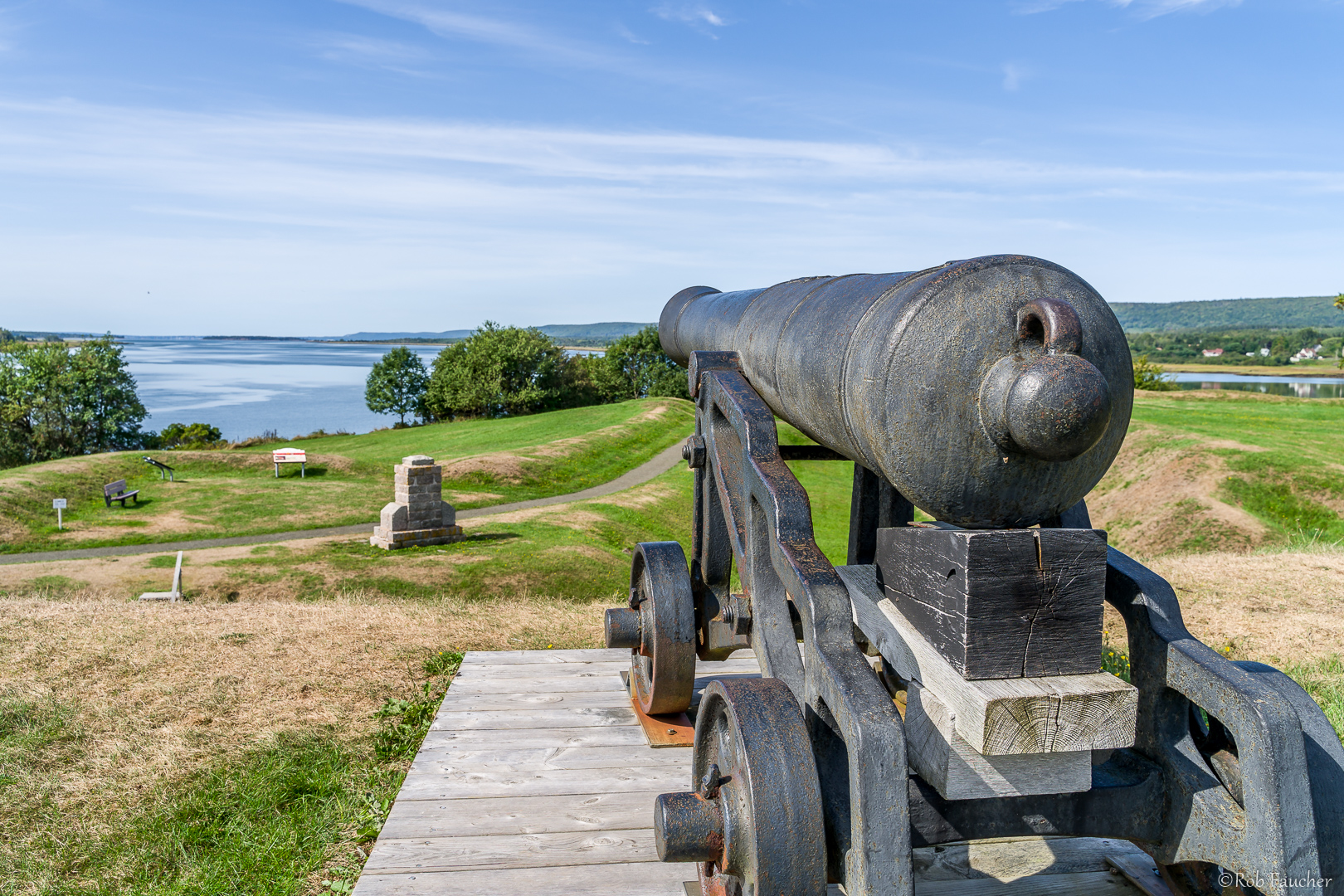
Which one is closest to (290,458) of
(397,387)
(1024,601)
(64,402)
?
(64,402)

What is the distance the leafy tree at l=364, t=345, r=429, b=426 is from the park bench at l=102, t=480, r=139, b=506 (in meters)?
45.6

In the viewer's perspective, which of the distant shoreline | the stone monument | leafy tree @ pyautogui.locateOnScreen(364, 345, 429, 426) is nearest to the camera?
the stone monument

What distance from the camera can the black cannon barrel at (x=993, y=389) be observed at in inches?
67.4

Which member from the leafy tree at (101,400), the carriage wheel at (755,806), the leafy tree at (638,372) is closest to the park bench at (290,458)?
the leafy tree at (101,400)

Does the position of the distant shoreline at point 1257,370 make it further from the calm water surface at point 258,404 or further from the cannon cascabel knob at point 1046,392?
the cannon cascabel knob at point 1046,392

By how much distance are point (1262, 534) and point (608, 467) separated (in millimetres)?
23357

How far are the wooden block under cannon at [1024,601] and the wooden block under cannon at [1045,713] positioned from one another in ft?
0.13

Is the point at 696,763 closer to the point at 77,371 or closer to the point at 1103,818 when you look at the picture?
the point at 1103,818

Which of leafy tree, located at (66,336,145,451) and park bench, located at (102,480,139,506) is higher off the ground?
leafy tree, located at (66,336,145,451)

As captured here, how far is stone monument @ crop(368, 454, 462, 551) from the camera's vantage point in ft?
67.9

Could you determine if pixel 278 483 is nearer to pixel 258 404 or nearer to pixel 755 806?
pixel 755 806

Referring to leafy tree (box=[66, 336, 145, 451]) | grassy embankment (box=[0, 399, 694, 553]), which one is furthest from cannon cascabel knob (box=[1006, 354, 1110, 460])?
leafy tree (box=[66, 336, 145, 451])

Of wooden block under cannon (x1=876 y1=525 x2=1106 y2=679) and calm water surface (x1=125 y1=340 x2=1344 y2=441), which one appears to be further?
calm water surface (x1=125 y1=340 x2=1344 y2=441)

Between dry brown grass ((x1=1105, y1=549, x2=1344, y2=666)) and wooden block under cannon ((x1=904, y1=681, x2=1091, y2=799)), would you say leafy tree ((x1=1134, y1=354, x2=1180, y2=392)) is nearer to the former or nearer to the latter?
dry brown grass ((x1=1105, y1=549, x2=1344, y2=666))
